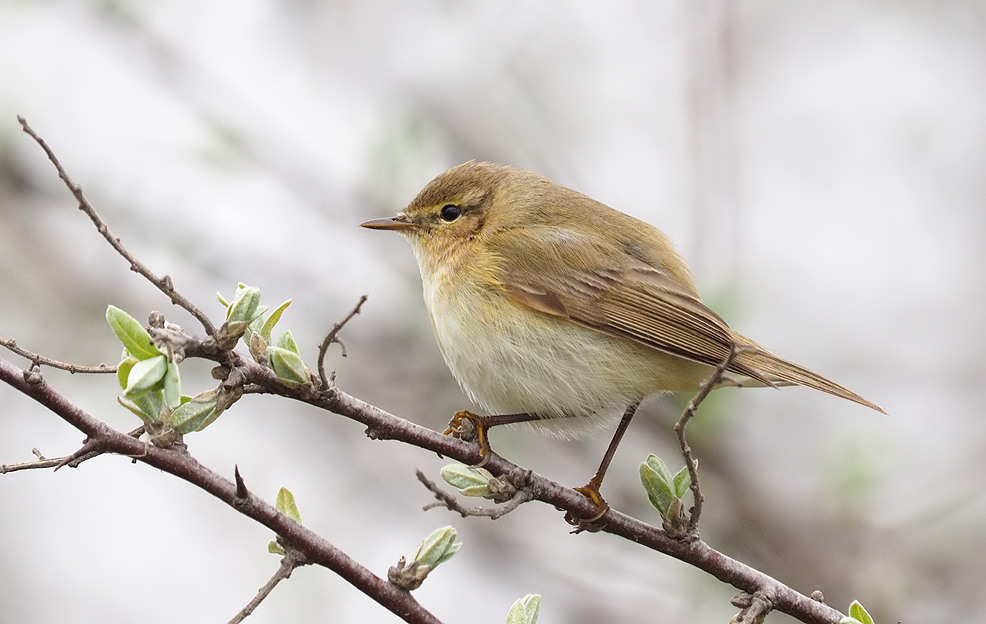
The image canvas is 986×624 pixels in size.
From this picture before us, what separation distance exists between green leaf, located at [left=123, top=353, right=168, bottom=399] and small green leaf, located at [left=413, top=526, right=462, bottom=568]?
76cm

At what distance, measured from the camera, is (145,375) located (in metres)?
2.11

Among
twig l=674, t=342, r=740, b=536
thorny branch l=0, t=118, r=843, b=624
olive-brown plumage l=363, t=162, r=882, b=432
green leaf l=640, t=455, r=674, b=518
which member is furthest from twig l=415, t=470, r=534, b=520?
olive-brown plumage l=363, t=162, r=882, b=432

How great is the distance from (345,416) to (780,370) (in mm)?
1614

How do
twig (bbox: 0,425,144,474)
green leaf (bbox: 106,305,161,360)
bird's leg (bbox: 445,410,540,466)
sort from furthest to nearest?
1. bird's leg (bbox: 445,410,540,466)
2. green leaf (bbox: 106,305,161,360)
3. twig (bbox: 0,425,144,474)

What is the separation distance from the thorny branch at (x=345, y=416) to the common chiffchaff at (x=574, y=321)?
0.55 meters

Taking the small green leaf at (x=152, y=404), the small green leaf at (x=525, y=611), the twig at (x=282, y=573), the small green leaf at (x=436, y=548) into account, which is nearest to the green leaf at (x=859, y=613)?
the small green leaf at (x=525, y=611)

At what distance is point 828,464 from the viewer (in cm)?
541

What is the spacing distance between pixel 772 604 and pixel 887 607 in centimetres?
245

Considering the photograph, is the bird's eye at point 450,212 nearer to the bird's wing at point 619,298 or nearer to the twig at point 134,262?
the bird's wing at point 619,298

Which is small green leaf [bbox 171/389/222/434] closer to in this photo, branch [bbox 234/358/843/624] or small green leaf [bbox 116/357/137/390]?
small green leaf [bbox 116/357/137/390]

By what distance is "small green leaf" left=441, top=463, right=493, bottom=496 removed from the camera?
2.75m

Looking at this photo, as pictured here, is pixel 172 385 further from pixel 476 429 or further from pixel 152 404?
pixel 476 429

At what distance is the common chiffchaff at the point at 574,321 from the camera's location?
355cm

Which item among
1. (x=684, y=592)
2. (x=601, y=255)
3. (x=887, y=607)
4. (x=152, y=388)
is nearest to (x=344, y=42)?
(x=601, y=255)
